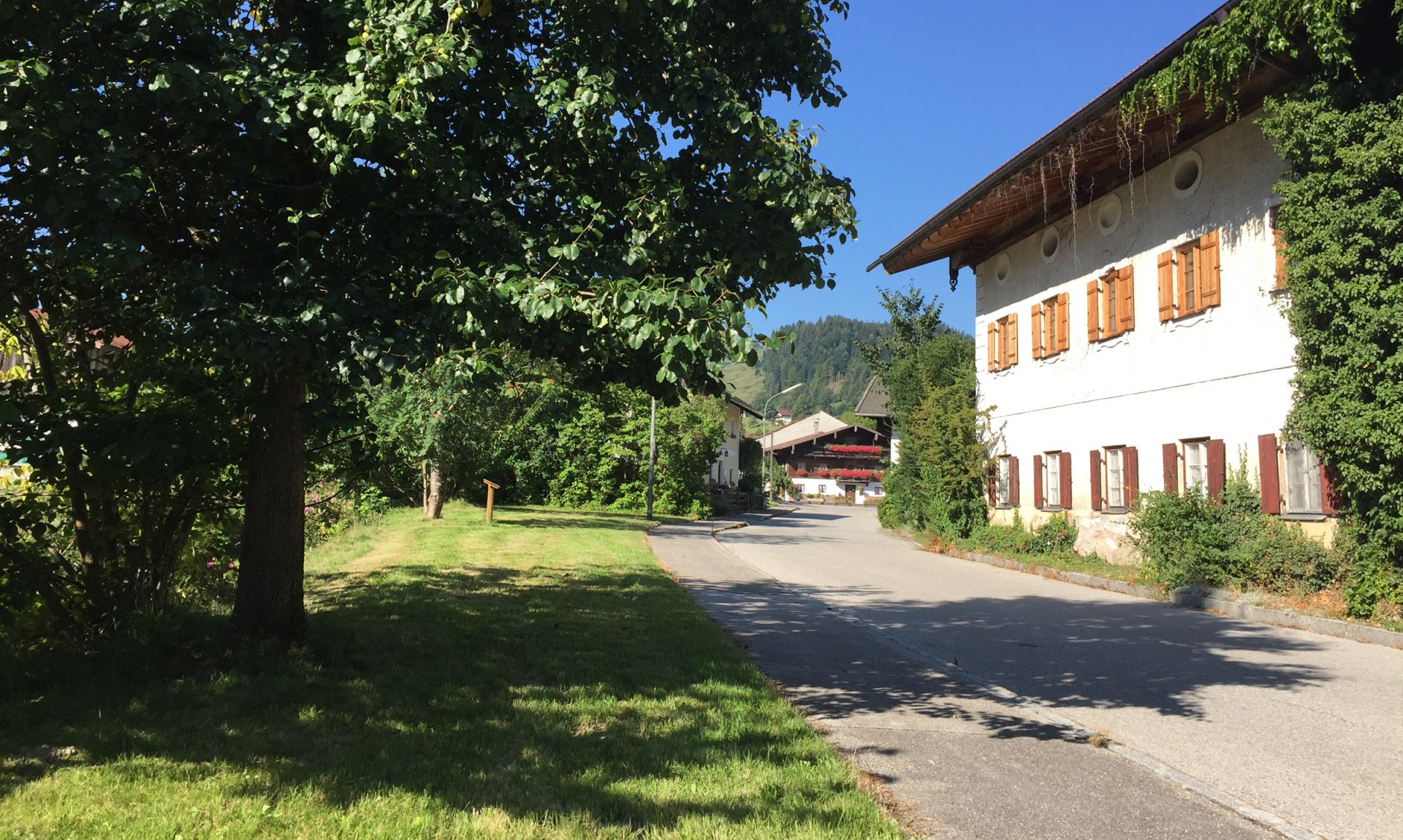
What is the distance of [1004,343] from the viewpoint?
2181 centimetres

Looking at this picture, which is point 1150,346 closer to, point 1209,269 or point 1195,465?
point 1209,269

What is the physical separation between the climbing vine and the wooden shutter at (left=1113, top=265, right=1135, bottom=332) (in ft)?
15.0

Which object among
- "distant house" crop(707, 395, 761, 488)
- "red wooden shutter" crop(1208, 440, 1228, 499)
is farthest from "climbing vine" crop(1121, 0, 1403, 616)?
"distant house" crop(707, 395, 761, 488)

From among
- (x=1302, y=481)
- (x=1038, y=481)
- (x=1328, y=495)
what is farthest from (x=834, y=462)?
(x=1328, y=495)

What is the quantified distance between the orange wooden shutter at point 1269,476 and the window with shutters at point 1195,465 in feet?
4.19

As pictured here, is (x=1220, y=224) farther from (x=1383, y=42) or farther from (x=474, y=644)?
(x=474, y=644)

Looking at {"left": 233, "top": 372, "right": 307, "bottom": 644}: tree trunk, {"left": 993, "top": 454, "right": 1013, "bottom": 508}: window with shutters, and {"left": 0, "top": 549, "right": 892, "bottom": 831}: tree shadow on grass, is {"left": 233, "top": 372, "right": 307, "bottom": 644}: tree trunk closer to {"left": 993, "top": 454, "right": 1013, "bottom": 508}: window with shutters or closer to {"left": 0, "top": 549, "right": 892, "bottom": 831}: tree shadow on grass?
{"left": 0, "top": 549, "right": 892, "bottom": 831}: tree shadow on grass

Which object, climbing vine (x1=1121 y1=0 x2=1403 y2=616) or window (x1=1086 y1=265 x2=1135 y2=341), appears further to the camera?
window (x1=1086 y1=265 x2=1135 y2=341)

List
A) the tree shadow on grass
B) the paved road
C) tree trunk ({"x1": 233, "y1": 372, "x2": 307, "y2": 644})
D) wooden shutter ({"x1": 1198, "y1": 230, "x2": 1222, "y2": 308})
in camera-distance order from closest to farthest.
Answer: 1. the tree shadow on grass
2. the paved road
3. tree trunk ({"x1": 233, "y1": 372, "x2": 307, "y2": 644})
4. wooden shutter ({"x1": 1198, "y1": 230, "x2": 1222, "y2": 308})

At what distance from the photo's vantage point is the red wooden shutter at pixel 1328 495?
12109mm

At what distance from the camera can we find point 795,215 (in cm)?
567

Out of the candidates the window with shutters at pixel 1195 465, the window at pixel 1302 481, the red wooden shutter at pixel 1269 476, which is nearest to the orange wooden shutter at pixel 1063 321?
the window with shutters at pixel 1195 465

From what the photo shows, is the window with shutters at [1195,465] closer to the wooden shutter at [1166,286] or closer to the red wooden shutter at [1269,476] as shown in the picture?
the red wooden shutter at [1269,476]

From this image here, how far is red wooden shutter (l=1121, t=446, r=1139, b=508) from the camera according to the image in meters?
16.7
